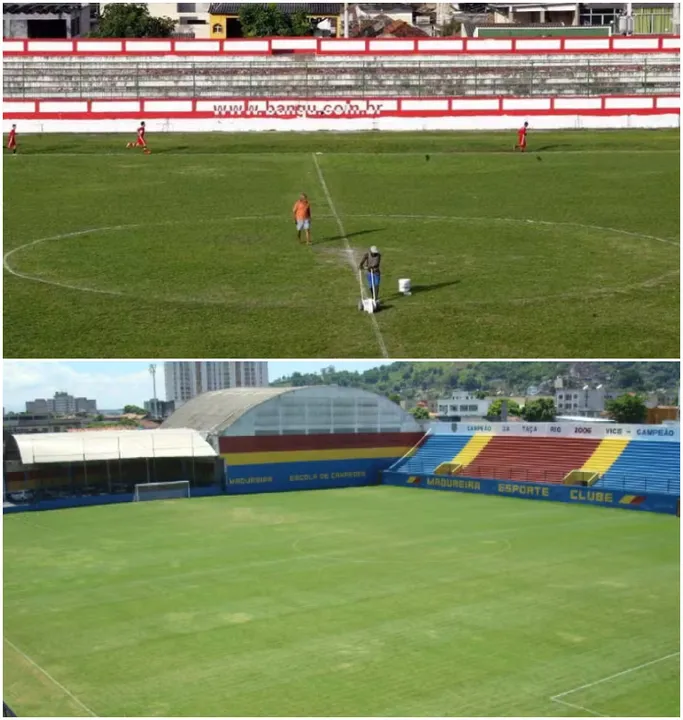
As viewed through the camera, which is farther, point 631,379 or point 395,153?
point 631,379

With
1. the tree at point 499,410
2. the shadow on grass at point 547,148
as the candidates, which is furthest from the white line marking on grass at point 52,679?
the tree at point 499,410

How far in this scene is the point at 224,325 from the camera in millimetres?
24359

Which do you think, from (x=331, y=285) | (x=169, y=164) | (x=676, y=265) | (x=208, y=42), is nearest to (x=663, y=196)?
(x=676, y=265)

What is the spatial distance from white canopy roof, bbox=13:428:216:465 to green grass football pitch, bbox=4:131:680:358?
10050 mm

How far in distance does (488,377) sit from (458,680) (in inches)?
4868

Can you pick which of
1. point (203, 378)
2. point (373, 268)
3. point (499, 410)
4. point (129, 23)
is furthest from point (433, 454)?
point (129, 23)

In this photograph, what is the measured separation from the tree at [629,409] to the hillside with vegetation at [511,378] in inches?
648

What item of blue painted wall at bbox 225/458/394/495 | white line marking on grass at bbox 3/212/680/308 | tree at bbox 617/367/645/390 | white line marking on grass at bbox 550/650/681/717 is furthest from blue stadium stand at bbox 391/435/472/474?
tree at bbox 617/367/645/390

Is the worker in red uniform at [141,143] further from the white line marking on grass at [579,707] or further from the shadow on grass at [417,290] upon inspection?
the white line marking on grass at [579,707]

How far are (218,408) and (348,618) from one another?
34630mm

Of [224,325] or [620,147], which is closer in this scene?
[224,325]

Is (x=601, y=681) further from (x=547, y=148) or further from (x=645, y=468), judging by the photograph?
(x=547, y=148)

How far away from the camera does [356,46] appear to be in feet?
256

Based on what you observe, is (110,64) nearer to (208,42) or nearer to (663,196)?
(208,42)
